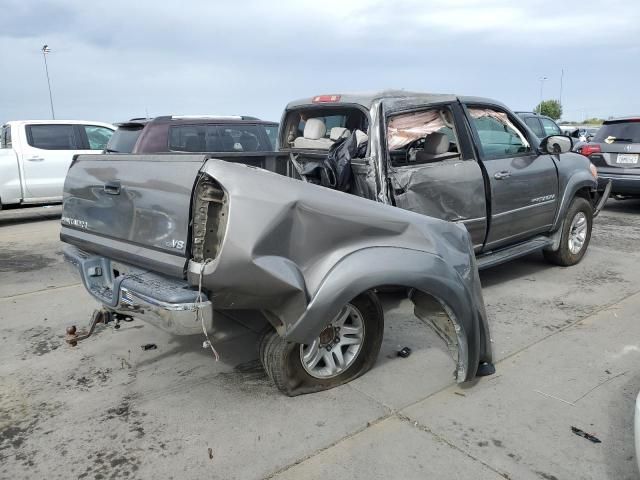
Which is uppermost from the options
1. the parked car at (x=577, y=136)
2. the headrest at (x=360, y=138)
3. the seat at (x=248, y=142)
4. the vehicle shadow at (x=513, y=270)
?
the headrest at (x=360, y=138)

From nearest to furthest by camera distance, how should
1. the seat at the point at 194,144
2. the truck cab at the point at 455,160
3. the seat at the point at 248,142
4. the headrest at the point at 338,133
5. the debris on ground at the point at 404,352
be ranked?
the debris on ground at the point at 404,352
the truck cab at the point at 455,160
the headrest at the point at 338,133
the seat at the point at 194,144
the seat at the point at 248,142

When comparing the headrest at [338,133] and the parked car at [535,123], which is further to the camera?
the parked car at [535,123]

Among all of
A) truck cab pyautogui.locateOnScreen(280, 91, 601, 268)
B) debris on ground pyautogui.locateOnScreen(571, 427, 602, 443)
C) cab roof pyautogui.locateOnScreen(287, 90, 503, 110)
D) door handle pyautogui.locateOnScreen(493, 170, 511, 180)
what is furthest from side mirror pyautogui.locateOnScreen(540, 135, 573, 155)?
debris on ground pyautogui.locateOnScreen(571, 427, 602, 443)

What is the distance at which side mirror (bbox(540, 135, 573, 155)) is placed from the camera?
5.59 meters

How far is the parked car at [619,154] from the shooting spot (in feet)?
30.0

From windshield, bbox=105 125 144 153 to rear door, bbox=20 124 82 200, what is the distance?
2.58 meters

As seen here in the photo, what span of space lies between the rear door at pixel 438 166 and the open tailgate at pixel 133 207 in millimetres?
1927

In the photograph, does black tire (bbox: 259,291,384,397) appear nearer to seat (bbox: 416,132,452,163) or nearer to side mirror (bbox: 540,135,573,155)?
seat (bbox: 416,132,452,163)

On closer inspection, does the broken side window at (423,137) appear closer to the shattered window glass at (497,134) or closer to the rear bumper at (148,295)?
the shattered window glass at (497,134)

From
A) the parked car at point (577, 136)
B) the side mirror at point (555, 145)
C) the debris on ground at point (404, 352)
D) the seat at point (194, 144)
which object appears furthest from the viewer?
the parked car at point (577, 136)

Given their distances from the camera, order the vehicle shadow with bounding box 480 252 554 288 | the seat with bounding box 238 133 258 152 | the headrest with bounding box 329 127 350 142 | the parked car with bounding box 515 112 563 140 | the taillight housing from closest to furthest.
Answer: the headrest with bounding box 329 127 350 142 < the vehicle shadow with bounding box 480 252 554 288 < the seat with bounding box 238 133 258 152 < the taillight housing < the parked car with bounding box 515 112 563 140

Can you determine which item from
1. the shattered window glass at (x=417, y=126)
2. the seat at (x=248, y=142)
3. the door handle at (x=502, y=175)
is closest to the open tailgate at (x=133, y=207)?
the shattered window glass at (x=417, y=126)

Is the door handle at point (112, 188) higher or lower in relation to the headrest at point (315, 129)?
lower

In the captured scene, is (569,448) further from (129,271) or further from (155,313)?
(129,271)
